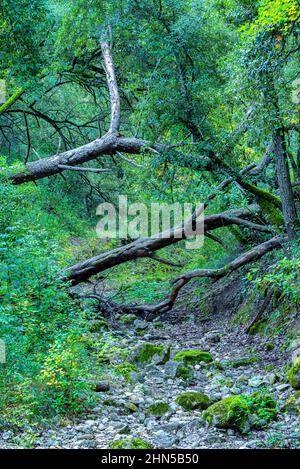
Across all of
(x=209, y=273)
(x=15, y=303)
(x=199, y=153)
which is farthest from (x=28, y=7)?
(x=209, y=273)

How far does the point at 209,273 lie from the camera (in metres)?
9.27

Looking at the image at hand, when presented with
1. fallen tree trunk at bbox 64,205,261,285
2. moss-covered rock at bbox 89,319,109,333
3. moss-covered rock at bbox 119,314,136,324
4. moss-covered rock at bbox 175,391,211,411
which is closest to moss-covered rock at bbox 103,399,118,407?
moss-covered rock at bbox 175,391,211,411

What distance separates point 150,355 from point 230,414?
2612 mm

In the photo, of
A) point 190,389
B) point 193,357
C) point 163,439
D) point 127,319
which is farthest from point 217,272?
point 163,439

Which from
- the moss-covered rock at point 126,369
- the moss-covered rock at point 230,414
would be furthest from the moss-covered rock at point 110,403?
the moss-covered rock at point 230,414

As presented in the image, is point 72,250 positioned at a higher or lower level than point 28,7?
lower

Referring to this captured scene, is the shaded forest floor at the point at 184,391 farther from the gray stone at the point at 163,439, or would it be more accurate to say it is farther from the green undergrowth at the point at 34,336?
the green undergrowth at the point at 34,336

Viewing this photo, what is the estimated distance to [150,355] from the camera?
7.01 metres

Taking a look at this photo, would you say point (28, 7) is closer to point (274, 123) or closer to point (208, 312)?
point (274, 123)

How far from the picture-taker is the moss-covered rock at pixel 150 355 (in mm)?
6906

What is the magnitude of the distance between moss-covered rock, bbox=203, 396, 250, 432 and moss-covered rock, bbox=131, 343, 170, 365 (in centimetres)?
219

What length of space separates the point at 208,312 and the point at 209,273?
0.85 meters

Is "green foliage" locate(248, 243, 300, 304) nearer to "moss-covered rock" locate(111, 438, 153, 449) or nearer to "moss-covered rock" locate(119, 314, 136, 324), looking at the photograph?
"moss-covered rock" locate(111, 438, 153, 449)

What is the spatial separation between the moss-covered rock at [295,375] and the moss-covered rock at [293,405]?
0.28 metres
